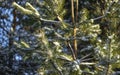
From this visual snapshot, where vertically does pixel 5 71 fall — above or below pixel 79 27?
below

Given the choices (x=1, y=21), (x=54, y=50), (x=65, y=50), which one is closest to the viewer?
(x=54, y=50)

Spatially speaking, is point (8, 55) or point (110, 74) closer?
point (110, 74)

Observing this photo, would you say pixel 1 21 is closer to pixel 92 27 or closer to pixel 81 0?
pixel 81 0

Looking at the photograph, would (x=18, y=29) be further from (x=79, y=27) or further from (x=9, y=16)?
(x=79, y=27)

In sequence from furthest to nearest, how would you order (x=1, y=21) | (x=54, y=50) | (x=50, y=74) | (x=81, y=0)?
(x=1, y=21)
(x=81, y=0)
(x=50, y=74)
(x=54, y=50)

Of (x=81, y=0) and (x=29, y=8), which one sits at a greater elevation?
(x=29, y=8)

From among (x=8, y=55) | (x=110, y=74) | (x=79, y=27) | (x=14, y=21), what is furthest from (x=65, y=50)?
(x=14, y=21)

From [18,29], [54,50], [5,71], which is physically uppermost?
[54,50]

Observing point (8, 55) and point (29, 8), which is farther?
point (8, 55)

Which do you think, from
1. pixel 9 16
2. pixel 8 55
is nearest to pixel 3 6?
pixel 9 16
